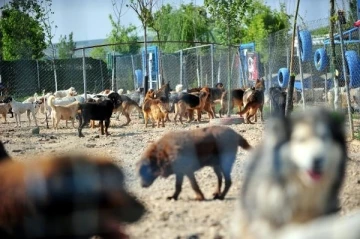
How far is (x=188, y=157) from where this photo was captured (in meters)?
4.23

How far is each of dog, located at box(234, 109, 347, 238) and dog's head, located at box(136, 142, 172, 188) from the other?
2.01 metres

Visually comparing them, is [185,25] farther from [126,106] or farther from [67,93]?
[126,106]

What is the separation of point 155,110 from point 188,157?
7.28m

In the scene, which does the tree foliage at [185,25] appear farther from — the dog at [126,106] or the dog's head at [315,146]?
the dog's head at [315,146]

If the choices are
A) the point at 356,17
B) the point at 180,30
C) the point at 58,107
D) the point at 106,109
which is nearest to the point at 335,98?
the point at 356,17

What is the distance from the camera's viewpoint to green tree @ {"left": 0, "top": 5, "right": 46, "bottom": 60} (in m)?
10.6

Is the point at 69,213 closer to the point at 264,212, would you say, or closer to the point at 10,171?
the point at 10,171

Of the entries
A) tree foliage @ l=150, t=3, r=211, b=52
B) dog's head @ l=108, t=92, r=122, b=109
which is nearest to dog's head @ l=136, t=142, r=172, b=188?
dog's head @ l=108, t=92, r=122, b=109

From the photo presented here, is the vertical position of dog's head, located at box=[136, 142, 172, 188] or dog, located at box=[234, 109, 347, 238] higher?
dog, located at box=[234, 109, 347, 238]

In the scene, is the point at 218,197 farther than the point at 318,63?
No

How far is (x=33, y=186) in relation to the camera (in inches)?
100

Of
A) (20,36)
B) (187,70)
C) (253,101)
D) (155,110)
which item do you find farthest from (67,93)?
(253,101)

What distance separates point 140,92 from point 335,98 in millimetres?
5905

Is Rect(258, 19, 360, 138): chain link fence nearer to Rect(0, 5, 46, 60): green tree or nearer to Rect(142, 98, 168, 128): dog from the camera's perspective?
Rect(142, 98, 168, 128): dog
